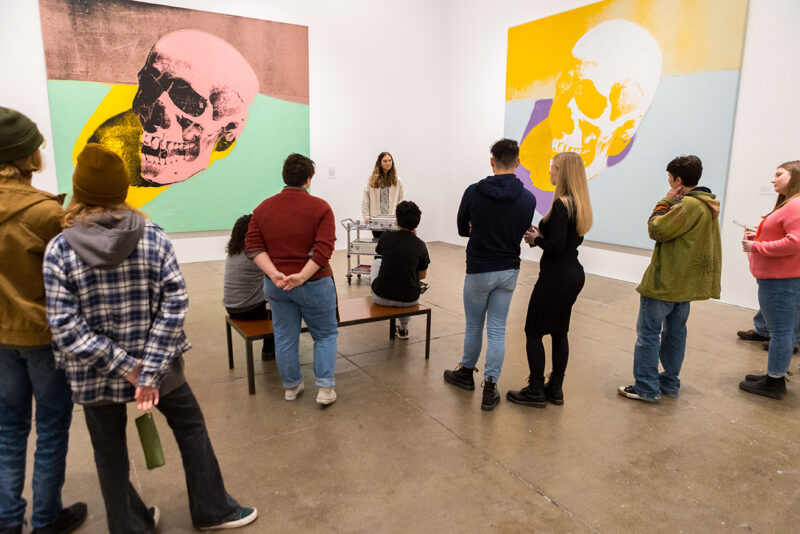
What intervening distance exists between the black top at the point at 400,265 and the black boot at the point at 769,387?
7.40 feet

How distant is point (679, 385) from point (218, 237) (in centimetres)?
632

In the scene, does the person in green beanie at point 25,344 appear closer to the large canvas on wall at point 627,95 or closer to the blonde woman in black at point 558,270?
the blonde woman in black at point 558,270

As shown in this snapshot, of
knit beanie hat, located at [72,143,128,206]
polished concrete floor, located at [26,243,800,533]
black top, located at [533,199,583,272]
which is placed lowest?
polished concrete floor, located at [26,243,800,533]

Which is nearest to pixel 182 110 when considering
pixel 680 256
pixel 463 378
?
pixel 463 378

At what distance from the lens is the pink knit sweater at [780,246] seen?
303 centimetres

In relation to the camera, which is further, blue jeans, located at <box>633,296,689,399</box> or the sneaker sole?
the sneaker sole

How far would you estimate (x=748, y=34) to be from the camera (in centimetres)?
→ 521

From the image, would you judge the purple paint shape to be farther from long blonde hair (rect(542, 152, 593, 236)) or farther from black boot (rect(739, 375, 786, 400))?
long blonde hair (rect(542, 152, 593, 236))

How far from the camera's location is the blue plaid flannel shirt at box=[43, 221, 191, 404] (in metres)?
1.48

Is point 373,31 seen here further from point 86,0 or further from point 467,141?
point 86,0

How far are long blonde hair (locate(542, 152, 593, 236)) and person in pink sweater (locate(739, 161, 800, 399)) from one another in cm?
123

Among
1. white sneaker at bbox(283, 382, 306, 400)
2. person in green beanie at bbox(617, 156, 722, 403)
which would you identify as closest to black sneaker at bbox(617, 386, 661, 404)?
person in green beanie at bbox(617, 156, 722, 403)

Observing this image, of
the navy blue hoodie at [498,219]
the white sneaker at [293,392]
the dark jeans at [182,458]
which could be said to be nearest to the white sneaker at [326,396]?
the white sneaker at [293,392]

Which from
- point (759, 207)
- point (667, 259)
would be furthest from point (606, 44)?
point (667, 259)
